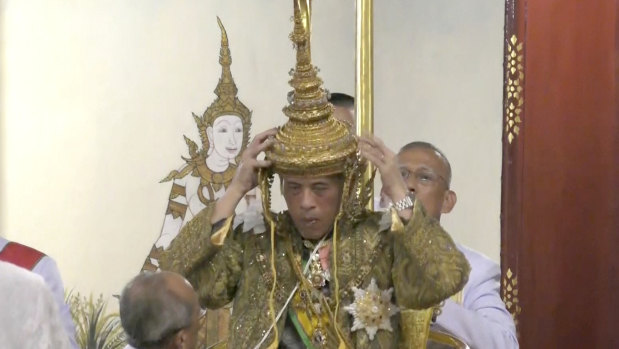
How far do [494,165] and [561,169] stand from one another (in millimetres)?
233

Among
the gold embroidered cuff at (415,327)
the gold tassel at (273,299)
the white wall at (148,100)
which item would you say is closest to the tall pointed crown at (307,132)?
the gold tassel at (273,299)

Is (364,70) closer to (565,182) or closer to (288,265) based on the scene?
(565,182)

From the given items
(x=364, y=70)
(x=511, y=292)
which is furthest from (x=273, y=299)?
(x=511, y=292)

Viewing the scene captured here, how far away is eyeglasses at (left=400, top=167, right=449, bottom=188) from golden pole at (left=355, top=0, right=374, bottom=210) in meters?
0.28

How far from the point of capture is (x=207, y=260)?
319 centimetres

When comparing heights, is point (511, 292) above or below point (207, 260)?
below

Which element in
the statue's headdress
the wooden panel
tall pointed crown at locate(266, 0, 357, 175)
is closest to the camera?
tall pointed crown at locate(266, 0, 357, 175)

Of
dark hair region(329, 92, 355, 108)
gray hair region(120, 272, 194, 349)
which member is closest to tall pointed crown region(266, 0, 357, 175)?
gray hair region(120, 272, 194, 349)

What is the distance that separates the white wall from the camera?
15.0 ft

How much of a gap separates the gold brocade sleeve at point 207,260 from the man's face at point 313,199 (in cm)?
18

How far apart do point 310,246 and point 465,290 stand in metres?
0.81

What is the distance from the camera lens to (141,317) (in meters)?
2.46

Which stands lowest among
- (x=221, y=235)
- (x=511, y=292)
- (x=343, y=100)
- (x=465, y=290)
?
(x=511, y=292)

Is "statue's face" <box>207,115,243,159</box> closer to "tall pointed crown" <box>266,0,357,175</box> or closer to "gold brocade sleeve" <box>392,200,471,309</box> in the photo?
"tall pointed crown" <box>266,0,357,175</box>
